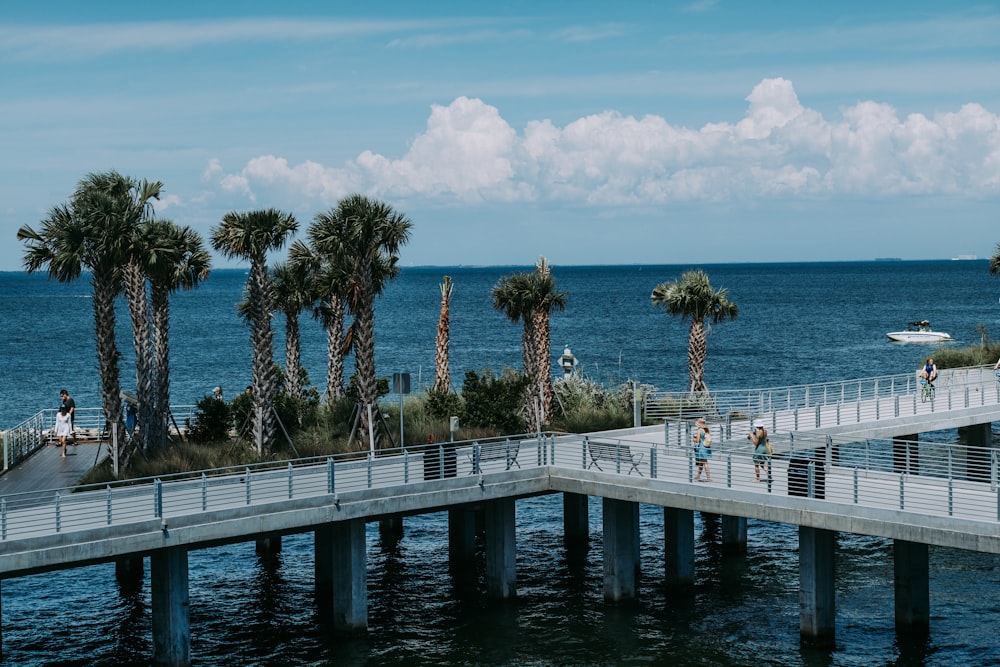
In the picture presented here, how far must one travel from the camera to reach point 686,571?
109ft

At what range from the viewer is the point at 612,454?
32375mm

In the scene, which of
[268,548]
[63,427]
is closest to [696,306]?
[268,548]

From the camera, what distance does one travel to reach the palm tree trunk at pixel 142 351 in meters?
35.3

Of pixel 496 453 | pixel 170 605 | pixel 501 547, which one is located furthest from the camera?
pixel 496 453

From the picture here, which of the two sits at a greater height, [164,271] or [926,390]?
[164,271]

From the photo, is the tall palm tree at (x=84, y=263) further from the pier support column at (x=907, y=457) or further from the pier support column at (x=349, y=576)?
the pier support column at (x=907, y=457)

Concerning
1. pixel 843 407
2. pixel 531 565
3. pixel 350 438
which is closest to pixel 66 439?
pixel 350 438

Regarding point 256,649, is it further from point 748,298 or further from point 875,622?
point 748,298

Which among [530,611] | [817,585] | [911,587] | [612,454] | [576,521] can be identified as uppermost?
[612,454]

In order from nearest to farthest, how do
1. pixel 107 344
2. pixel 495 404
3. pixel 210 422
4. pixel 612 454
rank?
pixel 612 454 < pixel 107 344 < pixel 210 422 < pixel 495 404

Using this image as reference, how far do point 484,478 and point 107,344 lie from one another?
36.2 feet

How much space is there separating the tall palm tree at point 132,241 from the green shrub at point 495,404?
32.5 ft

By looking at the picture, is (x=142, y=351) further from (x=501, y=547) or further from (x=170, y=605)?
(x=501, y=547)

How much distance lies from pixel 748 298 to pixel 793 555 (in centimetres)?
16469
